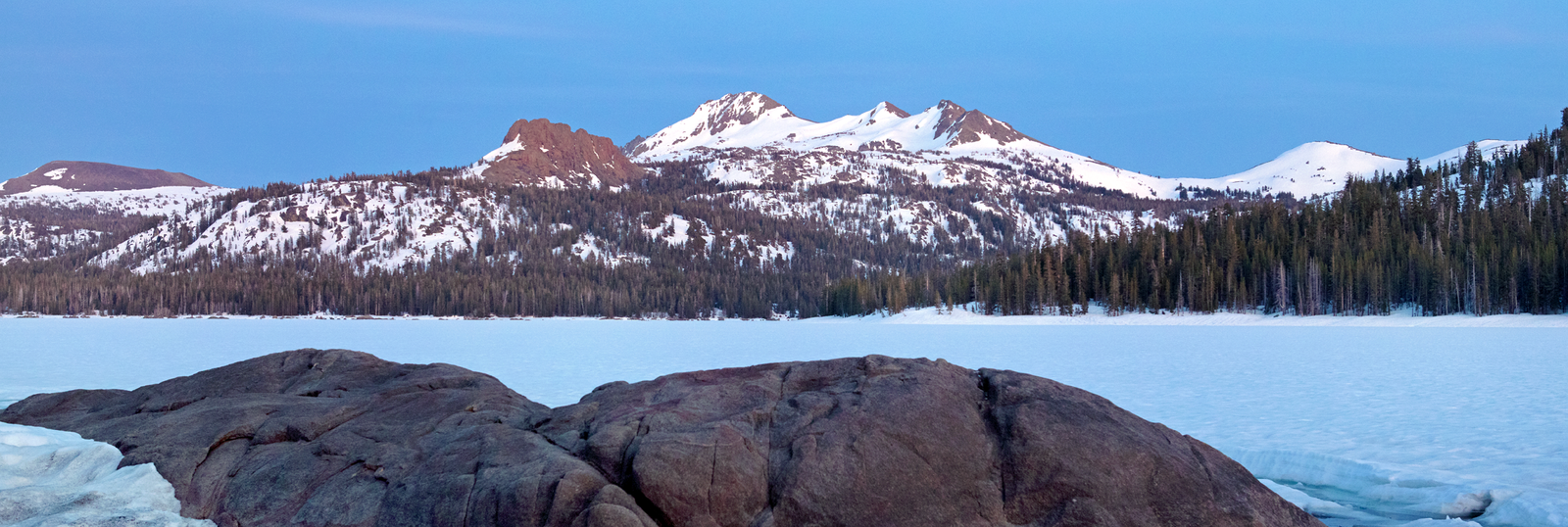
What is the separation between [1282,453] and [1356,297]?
9703cm

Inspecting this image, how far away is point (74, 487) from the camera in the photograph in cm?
934

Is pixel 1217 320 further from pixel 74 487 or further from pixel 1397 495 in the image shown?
pixel 74 487

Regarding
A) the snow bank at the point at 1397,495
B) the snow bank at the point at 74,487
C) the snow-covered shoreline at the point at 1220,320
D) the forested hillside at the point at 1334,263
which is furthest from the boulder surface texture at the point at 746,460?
the forested hillside at the point at 1334,263

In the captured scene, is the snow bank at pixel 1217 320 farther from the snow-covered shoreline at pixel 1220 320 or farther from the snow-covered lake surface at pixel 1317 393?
the snow-covered lake surface at pixel 1317 393

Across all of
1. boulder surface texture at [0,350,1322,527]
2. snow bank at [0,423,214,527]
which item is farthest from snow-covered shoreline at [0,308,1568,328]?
snow bank at [0,423,214,527]

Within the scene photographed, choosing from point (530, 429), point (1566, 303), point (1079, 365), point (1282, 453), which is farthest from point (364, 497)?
point (1566, 303)

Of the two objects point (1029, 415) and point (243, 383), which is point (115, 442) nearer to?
point (243, 383)

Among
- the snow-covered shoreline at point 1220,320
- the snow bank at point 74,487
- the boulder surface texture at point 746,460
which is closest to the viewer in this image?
the boulder surface texture at point 746,460

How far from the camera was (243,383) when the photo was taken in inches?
580

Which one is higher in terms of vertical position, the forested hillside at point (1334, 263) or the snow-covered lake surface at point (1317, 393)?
the forested hillside at point (1334, 263)

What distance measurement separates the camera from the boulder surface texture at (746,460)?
8031 mm

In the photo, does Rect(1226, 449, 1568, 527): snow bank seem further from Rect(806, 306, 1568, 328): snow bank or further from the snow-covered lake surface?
Rect(806, 306, 1568, 328): snow bank

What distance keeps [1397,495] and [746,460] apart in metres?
8.66

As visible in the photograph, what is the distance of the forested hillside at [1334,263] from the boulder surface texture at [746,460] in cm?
9769
